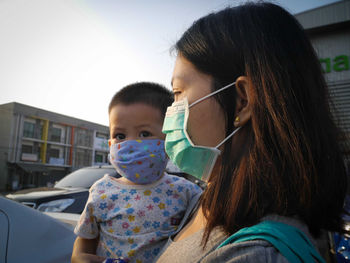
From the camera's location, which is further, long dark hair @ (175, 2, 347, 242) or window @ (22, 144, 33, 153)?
window @ (22, 144, 33, 153)

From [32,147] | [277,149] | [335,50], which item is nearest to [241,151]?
[277,149]

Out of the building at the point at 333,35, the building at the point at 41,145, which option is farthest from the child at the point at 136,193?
the building at the point at 41,145

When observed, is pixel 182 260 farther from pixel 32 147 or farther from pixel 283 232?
pixel 32 147

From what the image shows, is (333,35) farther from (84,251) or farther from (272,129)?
(84,251)

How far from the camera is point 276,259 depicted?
61cm

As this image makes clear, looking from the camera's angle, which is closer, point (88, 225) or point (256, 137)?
point (256, 137)

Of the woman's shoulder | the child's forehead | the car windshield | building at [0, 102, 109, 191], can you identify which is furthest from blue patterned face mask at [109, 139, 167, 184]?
building at [0, 102, 109, 191]

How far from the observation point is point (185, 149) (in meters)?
1.10

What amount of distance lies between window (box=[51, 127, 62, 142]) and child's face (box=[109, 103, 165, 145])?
34173 mm

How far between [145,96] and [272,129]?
98 centimetres

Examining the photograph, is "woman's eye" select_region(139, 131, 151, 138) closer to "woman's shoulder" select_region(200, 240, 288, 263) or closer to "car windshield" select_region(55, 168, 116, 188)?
"woman's shoulder" select_region(200, 240, 288, 263)

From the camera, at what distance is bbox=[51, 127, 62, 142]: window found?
106ft

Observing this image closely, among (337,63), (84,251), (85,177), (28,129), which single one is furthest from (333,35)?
(28,129)

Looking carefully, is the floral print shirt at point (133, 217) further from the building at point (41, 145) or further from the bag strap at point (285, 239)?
the building at point (41, 145)
